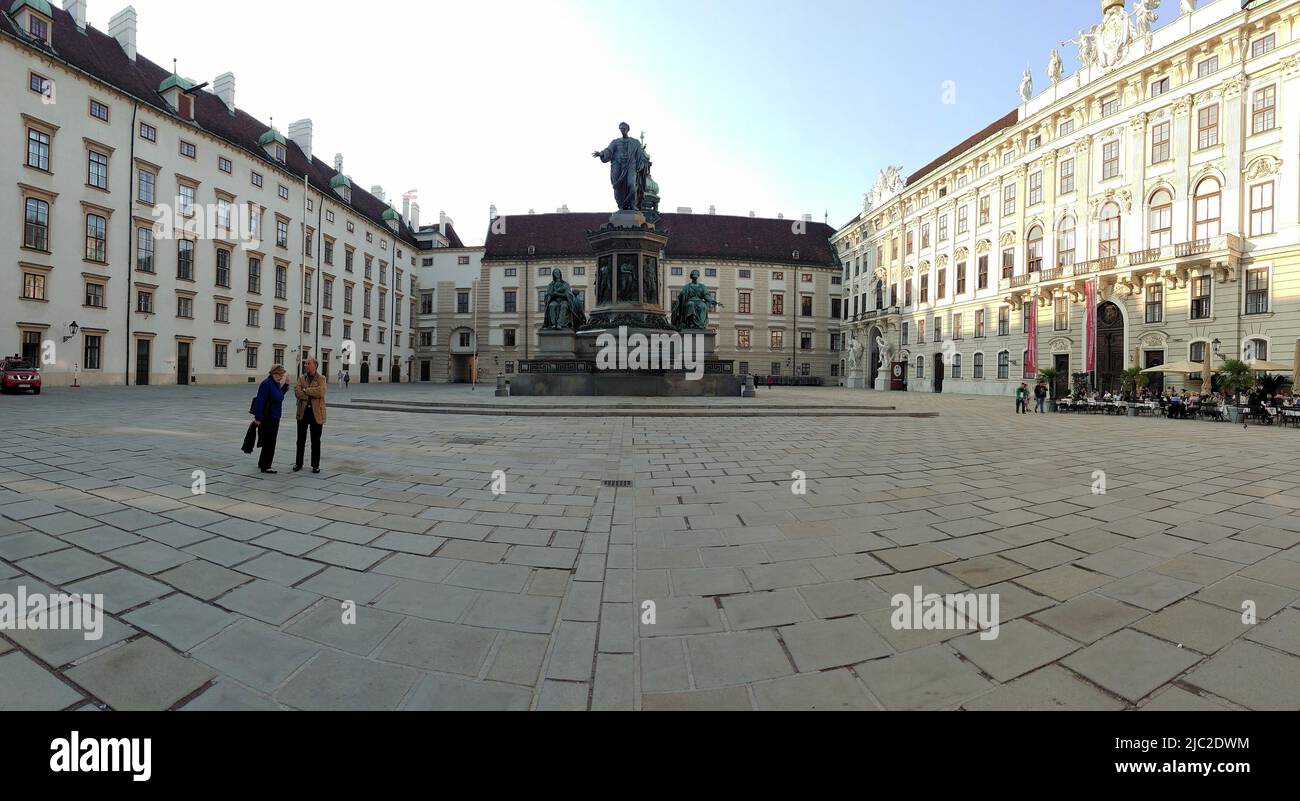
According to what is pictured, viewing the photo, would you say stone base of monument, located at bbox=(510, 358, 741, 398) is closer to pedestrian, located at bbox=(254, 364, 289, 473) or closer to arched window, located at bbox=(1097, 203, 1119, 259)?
pedestrian, located at bbox=(254, 364, 289, 473)

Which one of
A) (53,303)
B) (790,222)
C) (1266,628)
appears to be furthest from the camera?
(790,222)

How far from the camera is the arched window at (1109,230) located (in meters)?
32.3

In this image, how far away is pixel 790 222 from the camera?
6825 centimetres

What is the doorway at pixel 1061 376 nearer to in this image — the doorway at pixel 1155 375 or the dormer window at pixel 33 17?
the doorway at pixel 1155 375

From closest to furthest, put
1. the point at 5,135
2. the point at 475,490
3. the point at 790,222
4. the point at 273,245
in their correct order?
the point at 475,490, the point at 5,135, the point at 273,245, the point at 790,222

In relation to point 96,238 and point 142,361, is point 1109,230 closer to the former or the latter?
point 96,238

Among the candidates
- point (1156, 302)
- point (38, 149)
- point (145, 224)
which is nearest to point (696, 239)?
point (1156, 302)

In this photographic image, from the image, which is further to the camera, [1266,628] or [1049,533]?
[1049,533]
